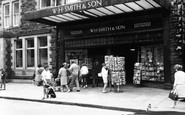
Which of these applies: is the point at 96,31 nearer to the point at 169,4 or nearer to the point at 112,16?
the point at 112,16

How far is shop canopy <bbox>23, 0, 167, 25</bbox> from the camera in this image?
1382 cm

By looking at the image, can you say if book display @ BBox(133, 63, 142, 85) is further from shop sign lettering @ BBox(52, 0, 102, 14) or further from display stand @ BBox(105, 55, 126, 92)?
shop sign lettering @ BBox(52, 0, 102, 14)

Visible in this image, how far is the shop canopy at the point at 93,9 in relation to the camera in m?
13.8

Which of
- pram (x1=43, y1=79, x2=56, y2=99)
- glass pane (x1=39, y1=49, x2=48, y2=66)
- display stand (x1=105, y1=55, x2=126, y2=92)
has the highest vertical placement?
glass pane (x1=39, y1=49, x2=48, y2=66)

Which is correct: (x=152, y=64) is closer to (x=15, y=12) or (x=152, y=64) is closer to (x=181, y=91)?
(x=181, y=91)

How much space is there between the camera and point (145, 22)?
50.2 feet

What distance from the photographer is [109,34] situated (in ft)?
54.3

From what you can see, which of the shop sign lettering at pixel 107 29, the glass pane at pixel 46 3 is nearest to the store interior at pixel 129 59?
the shop sign lettering at pixel 107 29

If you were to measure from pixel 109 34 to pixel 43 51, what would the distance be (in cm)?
705

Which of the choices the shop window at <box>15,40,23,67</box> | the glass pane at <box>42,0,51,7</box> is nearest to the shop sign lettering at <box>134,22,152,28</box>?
the glass pane at <box>42,0,51,7</box>

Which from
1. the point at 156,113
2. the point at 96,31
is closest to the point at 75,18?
the point at 96,31

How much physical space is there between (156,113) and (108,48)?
28.9 feet

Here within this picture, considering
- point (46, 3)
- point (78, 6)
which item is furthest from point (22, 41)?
point (78, 6)

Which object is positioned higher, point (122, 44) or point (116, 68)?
point (122, 44)
